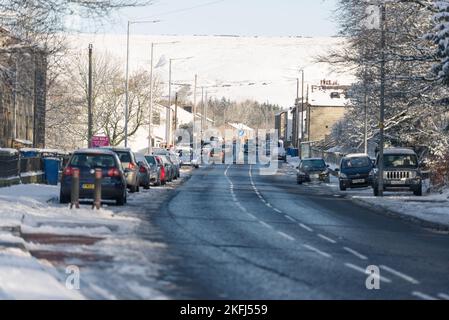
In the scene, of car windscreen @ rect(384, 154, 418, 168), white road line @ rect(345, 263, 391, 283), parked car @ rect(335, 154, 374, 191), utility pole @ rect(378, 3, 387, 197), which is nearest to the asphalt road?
white road line @ rect(345, 263, 391, 283)

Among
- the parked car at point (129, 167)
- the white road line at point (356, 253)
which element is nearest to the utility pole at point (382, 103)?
the parked car at point (129, 167)

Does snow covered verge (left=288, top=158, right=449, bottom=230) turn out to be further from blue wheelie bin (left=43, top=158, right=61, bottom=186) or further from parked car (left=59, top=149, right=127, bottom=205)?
blue wheelie bin (left=43, top=158, right=61, bottom=186)

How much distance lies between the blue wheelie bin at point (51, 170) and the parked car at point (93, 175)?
1300 cm

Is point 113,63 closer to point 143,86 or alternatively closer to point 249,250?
point 143,86

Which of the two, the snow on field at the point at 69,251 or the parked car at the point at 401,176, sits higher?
the parked car at the point at 401,176

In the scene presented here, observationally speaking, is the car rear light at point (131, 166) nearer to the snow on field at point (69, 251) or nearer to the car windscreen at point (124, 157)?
the car windscreen at point (124, 157)

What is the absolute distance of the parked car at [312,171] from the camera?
5872 centimetres

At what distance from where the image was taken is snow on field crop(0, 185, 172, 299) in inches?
469

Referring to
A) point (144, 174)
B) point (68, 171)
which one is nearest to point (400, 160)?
point (144, 174)

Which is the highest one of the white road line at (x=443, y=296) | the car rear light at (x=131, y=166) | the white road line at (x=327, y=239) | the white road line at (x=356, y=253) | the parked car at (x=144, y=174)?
the car rear light at (x=131, y=166)

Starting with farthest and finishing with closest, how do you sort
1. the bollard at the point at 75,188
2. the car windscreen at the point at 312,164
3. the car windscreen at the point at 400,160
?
1. the car windscreen at the point at 312,164
2. the car windscreen at the point at 400,160
3. the bollard at the point at 75,188

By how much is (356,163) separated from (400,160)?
277 inches

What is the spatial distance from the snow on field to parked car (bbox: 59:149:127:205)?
59.4 inches
